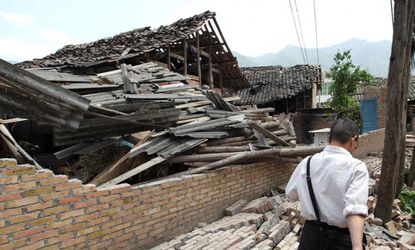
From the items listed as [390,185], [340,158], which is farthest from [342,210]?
[390,185]

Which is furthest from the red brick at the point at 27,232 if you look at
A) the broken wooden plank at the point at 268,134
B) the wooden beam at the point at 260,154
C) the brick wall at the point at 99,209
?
the broken wooden plank at the point at 268,134

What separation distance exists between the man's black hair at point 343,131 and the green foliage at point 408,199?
6.35 m

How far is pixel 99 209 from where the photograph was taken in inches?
178

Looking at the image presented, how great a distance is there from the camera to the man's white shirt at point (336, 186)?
7.41ft

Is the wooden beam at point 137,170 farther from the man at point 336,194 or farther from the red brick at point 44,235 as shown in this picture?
the man at point 336,194

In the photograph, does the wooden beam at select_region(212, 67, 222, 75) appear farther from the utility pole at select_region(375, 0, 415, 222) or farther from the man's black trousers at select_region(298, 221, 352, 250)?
the man's black trousers at select_region(298, 221, 352, 250)

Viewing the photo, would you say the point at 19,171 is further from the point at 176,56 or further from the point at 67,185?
the point at 176,56

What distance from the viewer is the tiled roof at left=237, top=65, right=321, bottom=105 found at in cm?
2219

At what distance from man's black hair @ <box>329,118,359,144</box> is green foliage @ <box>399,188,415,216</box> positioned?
250 inches

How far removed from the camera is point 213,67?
50.0 feet

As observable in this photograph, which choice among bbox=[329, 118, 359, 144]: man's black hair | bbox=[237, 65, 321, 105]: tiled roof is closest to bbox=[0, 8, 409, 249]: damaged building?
bbox=[329, 118, 359, 144]: man's black hair

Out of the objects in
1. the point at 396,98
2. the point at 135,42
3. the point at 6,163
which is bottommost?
the point at 6,163

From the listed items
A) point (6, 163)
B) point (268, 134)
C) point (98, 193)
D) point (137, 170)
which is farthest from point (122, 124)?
point (268, 134)

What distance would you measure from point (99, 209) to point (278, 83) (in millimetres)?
20324
